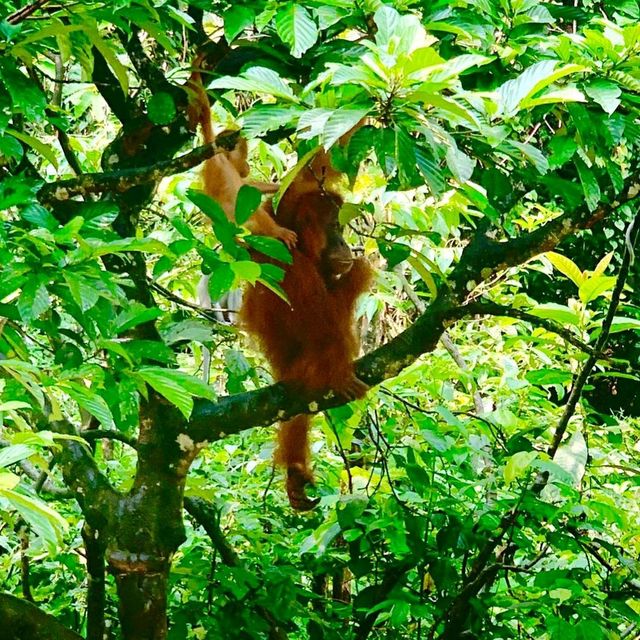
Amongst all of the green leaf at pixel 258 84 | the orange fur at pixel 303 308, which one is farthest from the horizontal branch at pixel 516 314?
the green leaf at pixel 258 84

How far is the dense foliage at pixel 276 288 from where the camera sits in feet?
4.50

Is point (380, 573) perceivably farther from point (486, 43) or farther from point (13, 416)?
point (486, 43)

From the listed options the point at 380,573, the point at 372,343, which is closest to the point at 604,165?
the point at 380,573

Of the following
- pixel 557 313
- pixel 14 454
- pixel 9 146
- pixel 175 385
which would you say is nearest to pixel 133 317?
pixel 175 385

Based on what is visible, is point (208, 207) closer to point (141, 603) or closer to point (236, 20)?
point (236, 20)

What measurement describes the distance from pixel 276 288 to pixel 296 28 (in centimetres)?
48

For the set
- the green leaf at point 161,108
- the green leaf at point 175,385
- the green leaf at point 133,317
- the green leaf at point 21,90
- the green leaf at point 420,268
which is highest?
the green leaf at point 161,108

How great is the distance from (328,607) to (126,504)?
77cm

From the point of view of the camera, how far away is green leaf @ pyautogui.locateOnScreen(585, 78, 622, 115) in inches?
53.4

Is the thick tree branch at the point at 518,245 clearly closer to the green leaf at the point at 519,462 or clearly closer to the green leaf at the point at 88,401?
the green leaf at the point at 519,462

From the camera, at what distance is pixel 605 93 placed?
1391mm

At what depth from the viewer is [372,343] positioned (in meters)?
4.94

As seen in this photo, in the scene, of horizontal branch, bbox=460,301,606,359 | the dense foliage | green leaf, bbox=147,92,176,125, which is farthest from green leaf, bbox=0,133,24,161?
horizontal branch, bbox=460,301,606,359

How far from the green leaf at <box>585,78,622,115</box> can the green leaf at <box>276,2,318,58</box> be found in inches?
18.8
